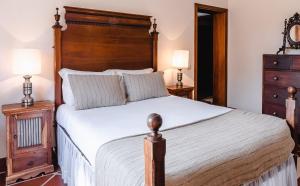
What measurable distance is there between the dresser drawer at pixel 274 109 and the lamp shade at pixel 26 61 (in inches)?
123

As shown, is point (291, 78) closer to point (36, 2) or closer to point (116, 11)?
point (116, 11)

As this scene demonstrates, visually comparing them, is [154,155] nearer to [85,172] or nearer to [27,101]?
[85,172]

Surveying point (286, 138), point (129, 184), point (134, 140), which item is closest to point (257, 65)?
point (286, 138)

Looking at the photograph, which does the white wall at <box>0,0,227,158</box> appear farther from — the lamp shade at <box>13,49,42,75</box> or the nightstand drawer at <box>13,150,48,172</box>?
the nightstand drawer at <box>13,150,48,172</box>

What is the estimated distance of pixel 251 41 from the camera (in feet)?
14.8

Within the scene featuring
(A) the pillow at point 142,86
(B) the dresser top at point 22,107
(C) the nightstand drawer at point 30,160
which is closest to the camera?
(B) the dresser top at point 22,107

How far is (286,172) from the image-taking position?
1989mm

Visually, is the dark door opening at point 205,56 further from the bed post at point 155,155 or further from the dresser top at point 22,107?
the bed post at point 155,155

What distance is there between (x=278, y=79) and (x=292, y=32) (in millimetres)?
829

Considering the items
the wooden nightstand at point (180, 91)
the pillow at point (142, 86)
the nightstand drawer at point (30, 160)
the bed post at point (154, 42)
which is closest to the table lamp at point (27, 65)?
the nightstand drawer at point (30, 160)

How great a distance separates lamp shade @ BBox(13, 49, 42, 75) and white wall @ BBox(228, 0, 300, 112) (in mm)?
3510

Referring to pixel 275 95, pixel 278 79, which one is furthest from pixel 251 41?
pixel 275 95

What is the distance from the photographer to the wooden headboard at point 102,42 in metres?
2.97

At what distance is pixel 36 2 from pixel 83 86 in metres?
1.11
